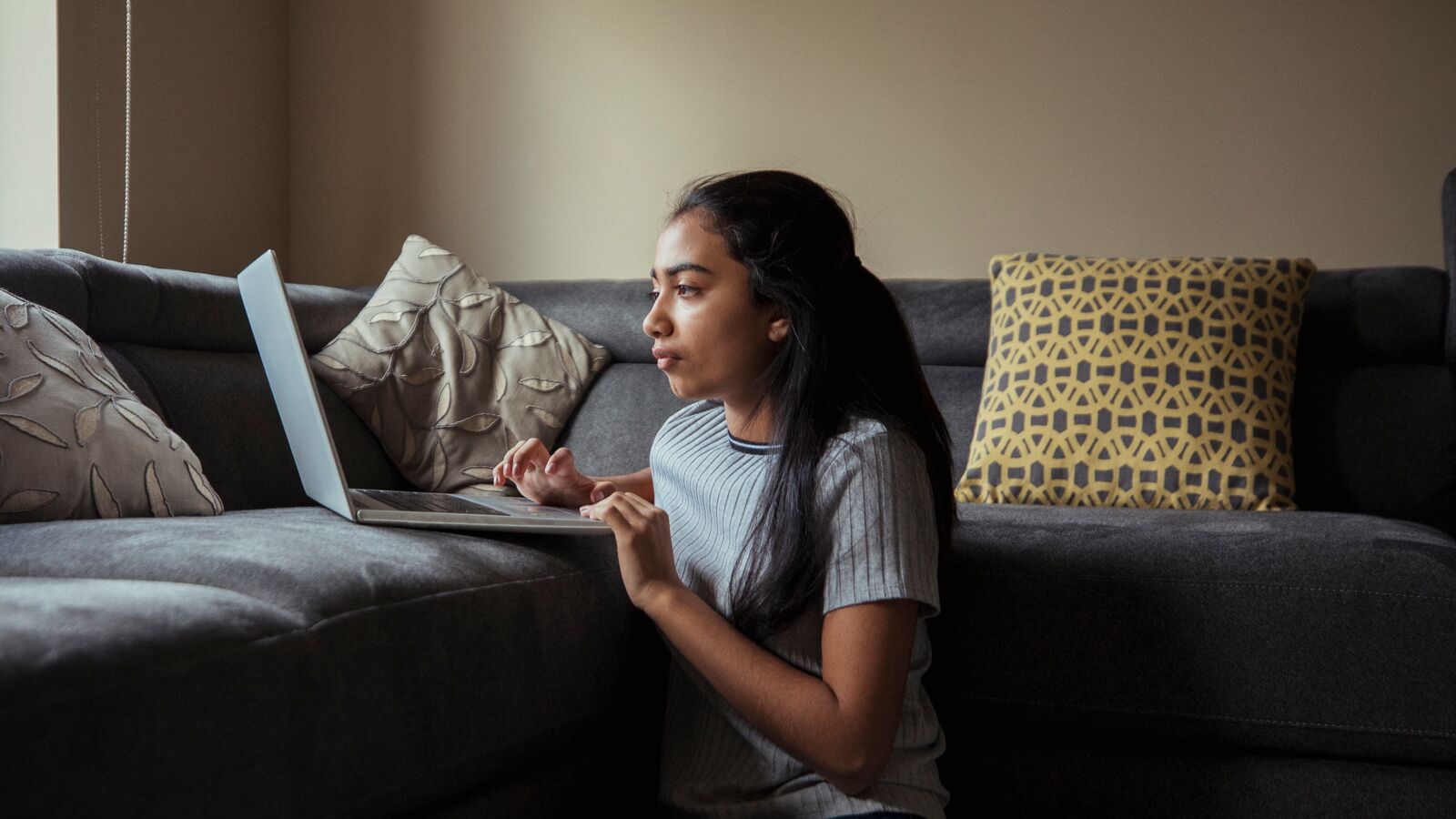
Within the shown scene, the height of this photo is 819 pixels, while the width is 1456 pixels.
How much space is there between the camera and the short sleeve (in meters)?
1.03

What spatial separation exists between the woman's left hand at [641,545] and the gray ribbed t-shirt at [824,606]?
0.10m

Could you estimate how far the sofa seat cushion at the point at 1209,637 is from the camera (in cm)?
125

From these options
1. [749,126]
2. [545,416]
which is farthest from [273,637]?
[749,126]

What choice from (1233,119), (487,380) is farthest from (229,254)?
(1233,119)

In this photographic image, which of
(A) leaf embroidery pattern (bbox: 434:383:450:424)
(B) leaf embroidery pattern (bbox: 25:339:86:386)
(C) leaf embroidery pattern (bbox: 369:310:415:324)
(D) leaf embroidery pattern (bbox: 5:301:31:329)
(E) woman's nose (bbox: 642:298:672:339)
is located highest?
(E) woman's nose (bbox: 642:298:672:339)

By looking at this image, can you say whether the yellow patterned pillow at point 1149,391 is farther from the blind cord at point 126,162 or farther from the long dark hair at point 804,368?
the blind cord at point 126,162

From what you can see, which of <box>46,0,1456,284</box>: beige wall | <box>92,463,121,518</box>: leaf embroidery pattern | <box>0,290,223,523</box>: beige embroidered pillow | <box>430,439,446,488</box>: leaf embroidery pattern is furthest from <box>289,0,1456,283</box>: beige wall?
<box>92,463,121,518</box>: leaf embroidery pattern

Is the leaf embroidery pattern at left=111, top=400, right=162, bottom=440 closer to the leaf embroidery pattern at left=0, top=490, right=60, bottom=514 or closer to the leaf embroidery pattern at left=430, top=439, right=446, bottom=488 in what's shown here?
the leaf embroidery pattern at left=0, top=490, right=60, bottom=514

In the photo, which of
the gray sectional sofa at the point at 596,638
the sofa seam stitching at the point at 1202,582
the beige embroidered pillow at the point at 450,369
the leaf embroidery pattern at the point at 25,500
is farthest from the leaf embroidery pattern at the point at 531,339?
the sofa seam stitching at the point at 1202,582

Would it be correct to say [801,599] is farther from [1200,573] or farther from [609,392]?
[609,392]

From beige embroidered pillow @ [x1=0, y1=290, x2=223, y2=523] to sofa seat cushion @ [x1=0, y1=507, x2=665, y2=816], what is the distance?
9 centimetres

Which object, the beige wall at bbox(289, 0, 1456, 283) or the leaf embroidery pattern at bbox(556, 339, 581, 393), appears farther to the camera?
the beige wall at bbox(289, 0, 1456, 283)

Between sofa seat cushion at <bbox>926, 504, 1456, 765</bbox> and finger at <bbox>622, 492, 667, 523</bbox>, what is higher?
finger at <bbox>622, 492, 667, 523</bbox>

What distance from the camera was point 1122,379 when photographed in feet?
6.40
